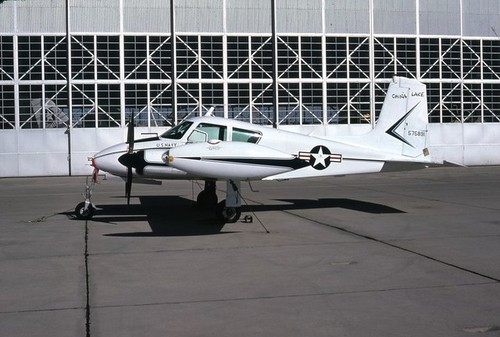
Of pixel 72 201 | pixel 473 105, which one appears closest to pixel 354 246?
pixel 72 201

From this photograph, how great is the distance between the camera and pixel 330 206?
57.4ft

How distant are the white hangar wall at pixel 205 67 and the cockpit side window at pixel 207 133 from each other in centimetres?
2017

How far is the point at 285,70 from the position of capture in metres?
36.4

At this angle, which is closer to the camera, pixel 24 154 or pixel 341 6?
pixel 24 154

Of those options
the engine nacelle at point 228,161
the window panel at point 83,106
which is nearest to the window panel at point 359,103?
the window panel at point 83,106

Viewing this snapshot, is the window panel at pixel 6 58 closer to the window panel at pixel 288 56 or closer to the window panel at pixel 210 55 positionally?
the window panel at pixel 210 55

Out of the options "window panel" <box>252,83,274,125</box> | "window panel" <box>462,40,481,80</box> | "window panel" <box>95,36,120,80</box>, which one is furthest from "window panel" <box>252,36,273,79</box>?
"window panel" <box>462,40,481,80</box>

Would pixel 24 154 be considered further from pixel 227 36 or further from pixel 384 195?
pixel 384 195

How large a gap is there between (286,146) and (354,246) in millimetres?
5108

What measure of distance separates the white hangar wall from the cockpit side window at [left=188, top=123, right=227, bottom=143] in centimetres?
2017

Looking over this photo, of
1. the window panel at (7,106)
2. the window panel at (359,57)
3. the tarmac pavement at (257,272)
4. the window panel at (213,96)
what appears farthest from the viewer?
the window panel at (359,57)

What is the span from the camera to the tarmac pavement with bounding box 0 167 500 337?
6434mm

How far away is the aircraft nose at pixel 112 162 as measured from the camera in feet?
47.7

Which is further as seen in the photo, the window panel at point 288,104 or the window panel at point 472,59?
the window panel at point 472,59
